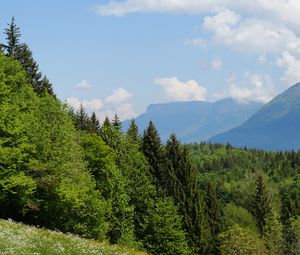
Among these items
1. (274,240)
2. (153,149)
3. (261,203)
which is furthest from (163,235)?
(261,203)

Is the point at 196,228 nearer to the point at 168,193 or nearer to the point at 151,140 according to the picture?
the point at 168,193

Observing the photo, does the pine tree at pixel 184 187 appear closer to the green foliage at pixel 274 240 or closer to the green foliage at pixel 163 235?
the green foliage at pixel 163 235

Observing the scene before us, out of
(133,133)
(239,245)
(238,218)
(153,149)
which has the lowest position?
(239,245)

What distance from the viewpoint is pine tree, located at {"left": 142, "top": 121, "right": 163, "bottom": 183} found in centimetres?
7448

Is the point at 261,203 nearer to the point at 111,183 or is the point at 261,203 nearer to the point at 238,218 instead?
the point at 238,218

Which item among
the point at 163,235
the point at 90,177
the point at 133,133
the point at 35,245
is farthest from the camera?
the point at 133,133

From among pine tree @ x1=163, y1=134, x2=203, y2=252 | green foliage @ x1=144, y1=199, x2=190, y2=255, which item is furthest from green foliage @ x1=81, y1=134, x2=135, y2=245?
pine tree @ x1=163, y1=134, x2=203, y2=252

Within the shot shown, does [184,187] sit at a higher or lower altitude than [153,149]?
lower

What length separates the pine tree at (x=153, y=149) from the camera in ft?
244

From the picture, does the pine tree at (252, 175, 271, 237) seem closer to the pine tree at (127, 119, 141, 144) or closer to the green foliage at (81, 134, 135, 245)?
the pine tree at (127, 119, 141, 144)

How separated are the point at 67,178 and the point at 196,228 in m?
34.0

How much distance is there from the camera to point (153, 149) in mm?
75562

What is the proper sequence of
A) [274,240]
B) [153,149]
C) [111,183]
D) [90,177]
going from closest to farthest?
[90,177] → [111,183] → [153,149] → [274,240]

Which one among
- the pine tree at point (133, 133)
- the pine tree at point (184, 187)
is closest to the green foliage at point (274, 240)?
the pine tree at point (184, 187)
